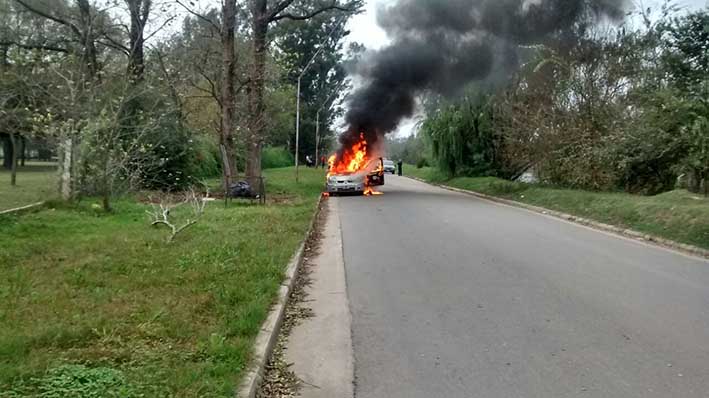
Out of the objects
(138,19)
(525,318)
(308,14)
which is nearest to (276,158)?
(308,14)

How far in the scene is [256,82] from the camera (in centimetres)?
2180

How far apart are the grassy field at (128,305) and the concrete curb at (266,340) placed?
73mm

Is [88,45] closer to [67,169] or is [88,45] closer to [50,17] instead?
[67,169]

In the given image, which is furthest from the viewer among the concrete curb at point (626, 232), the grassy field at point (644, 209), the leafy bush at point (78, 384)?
the grassy field at point (644, 209)

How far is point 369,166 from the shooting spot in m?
27.0

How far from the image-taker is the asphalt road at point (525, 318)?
423cm

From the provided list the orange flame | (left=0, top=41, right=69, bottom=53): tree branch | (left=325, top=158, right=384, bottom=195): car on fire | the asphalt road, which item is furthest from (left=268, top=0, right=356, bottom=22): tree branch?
the asphalt road

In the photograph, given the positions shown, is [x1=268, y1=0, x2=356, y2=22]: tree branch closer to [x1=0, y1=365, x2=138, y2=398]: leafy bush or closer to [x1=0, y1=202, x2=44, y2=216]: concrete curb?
[x1=0, y1=202, x2=44, y2=216]: concrete curb

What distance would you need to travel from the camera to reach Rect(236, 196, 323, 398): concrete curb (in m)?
3.82

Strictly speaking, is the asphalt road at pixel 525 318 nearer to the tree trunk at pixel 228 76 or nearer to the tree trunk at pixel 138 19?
the tree trunk at pixel 228 76

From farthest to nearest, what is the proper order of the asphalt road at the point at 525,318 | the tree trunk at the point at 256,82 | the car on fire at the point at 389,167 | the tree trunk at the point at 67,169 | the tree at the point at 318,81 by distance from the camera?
the car on fire at the point at 389,167 → the tree at the point at 318,81 → the tree trunk at the point at 256,82 → the tree trunk at the point at 67,169 → the asphalt road at the point at 525,318

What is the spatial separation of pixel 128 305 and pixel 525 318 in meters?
3.65

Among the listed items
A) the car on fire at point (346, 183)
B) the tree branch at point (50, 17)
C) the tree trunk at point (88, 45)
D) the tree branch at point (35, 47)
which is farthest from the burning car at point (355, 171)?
the tree branch at point (35, 47)

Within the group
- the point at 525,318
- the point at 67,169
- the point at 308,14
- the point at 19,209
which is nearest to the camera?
the point at 525,318
